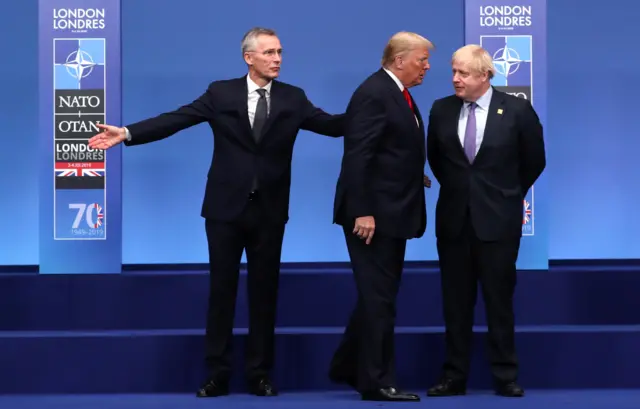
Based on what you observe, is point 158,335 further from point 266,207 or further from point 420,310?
point 420,310

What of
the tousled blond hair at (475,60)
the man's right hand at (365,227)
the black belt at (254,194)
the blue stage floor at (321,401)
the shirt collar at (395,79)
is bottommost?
the blue stage floor at (321,401)

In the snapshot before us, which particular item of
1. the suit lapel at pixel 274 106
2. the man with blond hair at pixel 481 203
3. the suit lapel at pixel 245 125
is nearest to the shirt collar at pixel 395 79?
the man with blond hair at pixel 481 203

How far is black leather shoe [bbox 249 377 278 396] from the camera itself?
440cm

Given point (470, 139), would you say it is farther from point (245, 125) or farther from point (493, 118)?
point (245, 125)

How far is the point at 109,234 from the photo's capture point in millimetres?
5184

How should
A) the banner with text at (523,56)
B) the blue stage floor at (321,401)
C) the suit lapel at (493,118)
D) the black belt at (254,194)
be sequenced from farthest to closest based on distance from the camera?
the banner with text at (523,56) → the black belt at (254,194) → the suit lapel at (493,118) → the blue stage floor at (321,401)

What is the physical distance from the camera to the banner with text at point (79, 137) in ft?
17.0

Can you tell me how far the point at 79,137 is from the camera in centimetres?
519

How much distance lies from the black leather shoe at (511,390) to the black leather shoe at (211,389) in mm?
1100

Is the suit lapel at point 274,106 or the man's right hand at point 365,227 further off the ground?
the suit lapel at point 274,106

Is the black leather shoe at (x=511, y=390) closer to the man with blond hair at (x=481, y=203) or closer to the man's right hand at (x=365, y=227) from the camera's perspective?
the man with blond hair at (x=481, y=203)

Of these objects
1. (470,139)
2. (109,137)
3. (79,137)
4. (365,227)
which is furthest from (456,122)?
(79,137)

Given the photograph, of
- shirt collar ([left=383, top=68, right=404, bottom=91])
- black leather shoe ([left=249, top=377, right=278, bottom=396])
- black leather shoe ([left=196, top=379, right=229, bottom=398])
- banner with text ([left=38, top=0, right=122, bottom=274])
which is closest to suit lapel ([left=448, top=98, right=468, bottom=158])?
shirt collar ([left=383, top=68, right=404, bottom=91])

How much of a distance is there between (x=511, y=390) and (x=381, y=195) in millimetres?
924
